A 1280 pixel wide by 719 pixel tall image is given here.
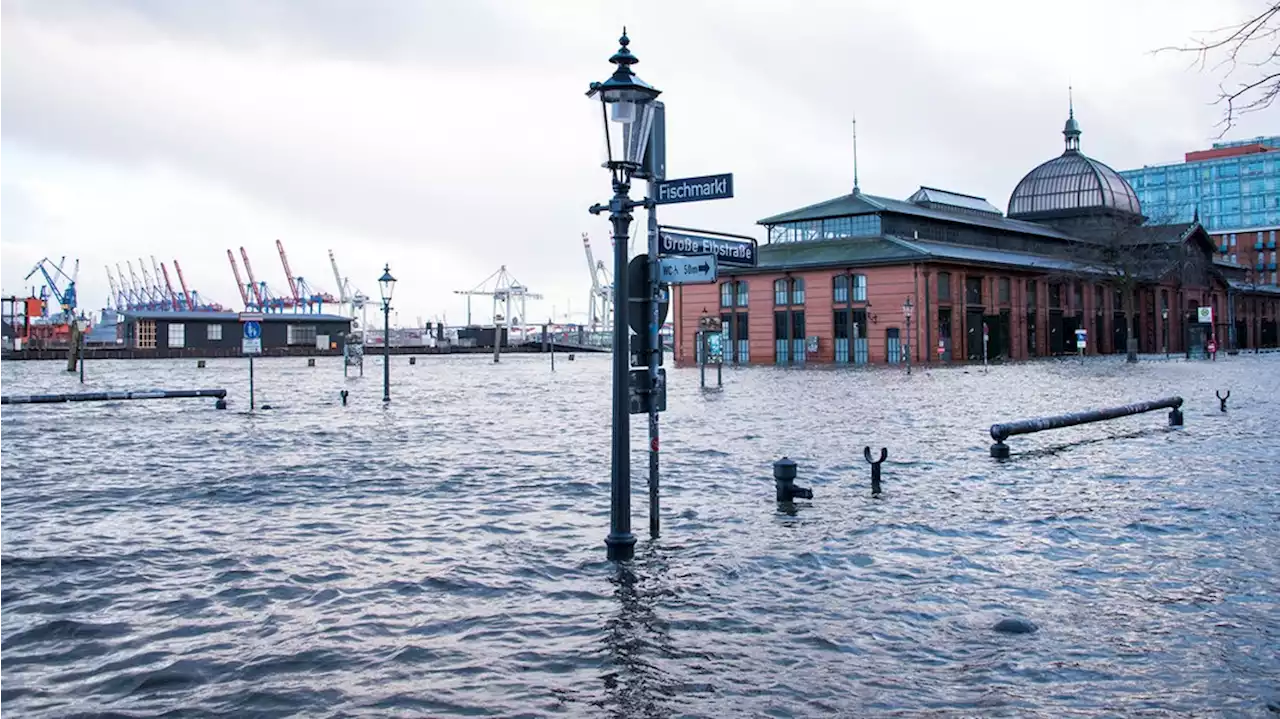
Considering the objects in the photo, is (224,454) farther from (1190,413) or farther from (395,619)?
(1190,413)

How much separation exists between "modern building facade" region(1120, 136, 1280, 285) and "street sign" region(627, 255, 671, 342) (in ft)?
517

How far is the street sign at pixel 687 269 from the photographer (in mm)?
9594

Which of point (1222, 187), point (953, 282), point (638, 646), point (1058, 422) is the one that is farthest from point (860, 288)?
point (1222, 187)

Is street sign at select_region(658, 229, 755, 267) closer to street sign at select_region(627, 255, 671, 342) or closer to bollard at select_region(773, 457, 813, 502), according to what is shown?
street sign at select_region(627, 255, 671, 342)

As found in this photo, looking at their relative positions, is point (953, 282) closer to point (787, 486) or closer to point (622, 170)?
point (787, 486)

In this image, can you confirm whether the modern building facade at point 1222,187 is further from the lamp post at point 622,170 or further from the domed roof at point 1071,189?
the lamp post at point 622,170

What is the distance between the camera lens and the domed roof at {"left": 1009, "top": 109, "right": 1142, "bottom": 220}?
306 feet

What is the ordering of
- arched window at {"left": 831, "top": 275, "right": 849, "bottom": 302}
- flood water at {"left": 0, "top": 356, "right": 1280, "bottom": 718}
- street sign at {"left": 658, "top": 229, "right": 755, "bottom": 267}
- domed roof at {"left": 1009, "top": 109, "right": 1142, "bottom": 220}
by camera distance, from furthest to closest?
domed roof at {"left": 1009, "top": 109, "right": 1142, "bottom": 220} < arched window at {"left": 831, "top": 275, "right": 849, "bottom": 302} < street sign at {"left": 658, "top": 229, "right": 755, "bottom": 267} < flood water at {"left": 0, "top": 356, "right": 1280, "bottom": 718}

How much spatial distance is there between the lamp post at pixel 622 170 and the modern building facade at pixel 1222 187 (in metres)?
158

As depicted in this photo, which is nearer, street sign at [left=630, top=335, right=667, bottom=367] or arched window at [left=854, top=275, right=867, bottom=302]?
street sign at [left=630, top=335, right=667, bottom=367]

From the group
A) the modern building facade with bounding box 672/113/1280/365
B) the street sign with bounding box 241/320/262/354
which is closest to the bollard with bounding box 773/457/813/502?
the street sign with bounding box 241/320/262/354

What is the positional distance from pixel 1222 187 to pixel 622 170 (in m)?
181

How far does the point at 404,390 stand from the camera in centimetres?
4478

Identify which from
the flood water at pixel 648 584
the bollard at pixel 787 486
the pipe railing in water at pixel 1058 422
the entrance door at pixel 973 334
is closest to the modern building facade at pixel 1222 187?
the entrance door at pixel 973 334
